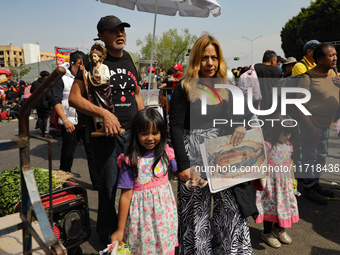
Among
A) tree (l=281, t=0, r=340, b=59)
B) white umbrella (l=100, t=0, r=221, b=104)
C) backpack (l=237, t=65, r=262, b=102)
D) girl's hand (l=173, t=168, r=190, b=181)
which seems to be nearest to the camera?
girl's hand (l=173, t=168, r=190, b=181)

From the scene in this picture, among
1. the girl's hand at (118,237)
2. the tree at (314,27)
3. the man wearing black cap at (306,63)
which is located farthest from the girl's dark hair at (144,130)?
the tree at (314,27)

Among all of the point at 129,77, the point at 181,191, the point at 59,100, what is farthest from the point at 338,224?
the point at 59,100

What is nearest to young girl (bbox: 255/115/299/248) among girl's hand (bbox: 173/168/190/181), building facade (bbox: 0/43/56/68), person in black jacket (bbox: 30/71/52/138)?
girl's hand (bbox: 173/168/190/181)

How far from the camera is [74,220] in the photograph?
2430 mm

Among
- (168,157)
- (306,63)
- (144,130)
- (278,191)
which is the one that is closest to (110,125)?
(144,130)

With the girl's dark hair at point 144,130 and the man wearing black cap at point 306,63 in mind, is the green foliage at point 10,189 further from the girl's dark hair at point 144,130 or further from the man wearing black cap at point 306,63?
the man wearing black cap at point 306,63

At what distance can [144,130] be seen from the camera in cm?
211

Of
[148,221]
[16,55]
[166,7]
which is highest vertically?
[16,55]

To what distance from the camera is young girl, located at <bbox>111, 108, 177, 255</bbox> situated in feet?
6.75

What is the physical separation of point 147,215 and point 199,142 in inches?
27.9

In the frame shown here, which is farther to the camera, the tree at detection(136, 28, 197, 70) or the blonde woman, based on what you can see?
the tree at detection(136, 28, 197, 70)

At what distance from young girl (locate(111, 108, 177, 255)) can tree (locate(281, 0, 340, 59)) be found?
33129 mm

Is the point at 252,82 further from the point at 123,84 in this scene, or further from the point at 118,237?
the point at 118,237

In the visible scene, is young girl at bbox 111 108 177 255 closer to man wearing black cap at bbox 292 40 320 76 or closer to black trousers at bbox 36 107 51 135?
man wearing black cap at bbox 292 40 320 76
